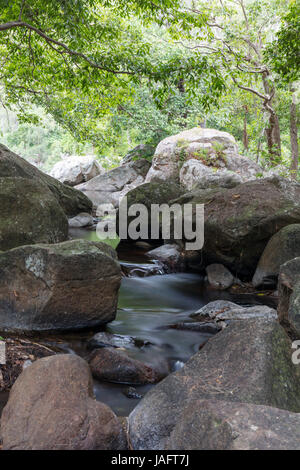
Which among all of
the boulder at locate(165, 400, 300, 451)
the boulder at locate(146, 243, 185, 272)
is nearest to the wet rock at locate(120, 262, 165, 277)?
the boulder at locate(146, 243, 185, 272)

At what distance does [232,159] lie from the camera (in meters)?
15.0

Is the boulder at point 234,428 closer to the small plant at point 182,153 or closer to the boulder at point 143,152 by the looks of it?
the small plant at point 182,153

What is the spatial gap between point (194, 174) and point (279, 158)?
301 cm

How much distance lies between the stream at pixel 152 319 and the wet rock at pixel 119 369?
3.4 inches

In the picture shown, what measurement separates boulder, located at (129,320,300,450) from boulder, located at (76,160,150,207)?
1619 cm

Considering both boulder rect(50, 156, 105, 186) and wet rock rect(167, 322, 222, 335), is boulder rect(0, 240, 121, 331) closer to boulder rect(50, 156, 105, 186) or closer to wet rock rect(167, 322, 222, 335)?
wet rock rect(167, 322, 222, 335)

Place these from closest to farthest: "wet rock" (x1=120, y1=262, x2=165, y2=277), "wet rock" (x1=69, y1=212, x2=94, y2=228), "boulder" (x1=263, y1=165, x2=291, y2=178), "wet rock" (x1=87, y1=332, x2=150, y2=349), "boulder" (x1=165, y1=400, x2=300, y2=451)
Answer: "boulder" (x1=165, y1=400, x2=300, y2=451) → "wet rock" (x1=87, y1=332, x2=150, y2=349) → "wet rock" (x1=120, y1=262, x2=165, y2=277) → "wet rock" (x1=69, y1=212, x2=94, y2=228) → "boulder" (x1=263, y1=165, x2=291, y2=178)

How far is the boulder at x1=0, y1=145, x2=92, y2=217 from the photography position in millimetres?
9266

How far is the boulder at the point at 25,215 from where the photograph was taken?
621 centimetres

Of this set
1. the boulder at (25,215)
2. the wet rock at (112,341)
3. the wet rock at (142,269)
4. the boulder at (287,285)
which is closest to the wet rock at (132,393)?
the wet rock at (112,341)

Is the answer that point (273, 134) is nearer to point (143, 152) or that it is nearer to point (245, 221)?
point (143, 152)

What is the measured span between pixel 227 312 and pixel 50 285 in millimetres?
2497
